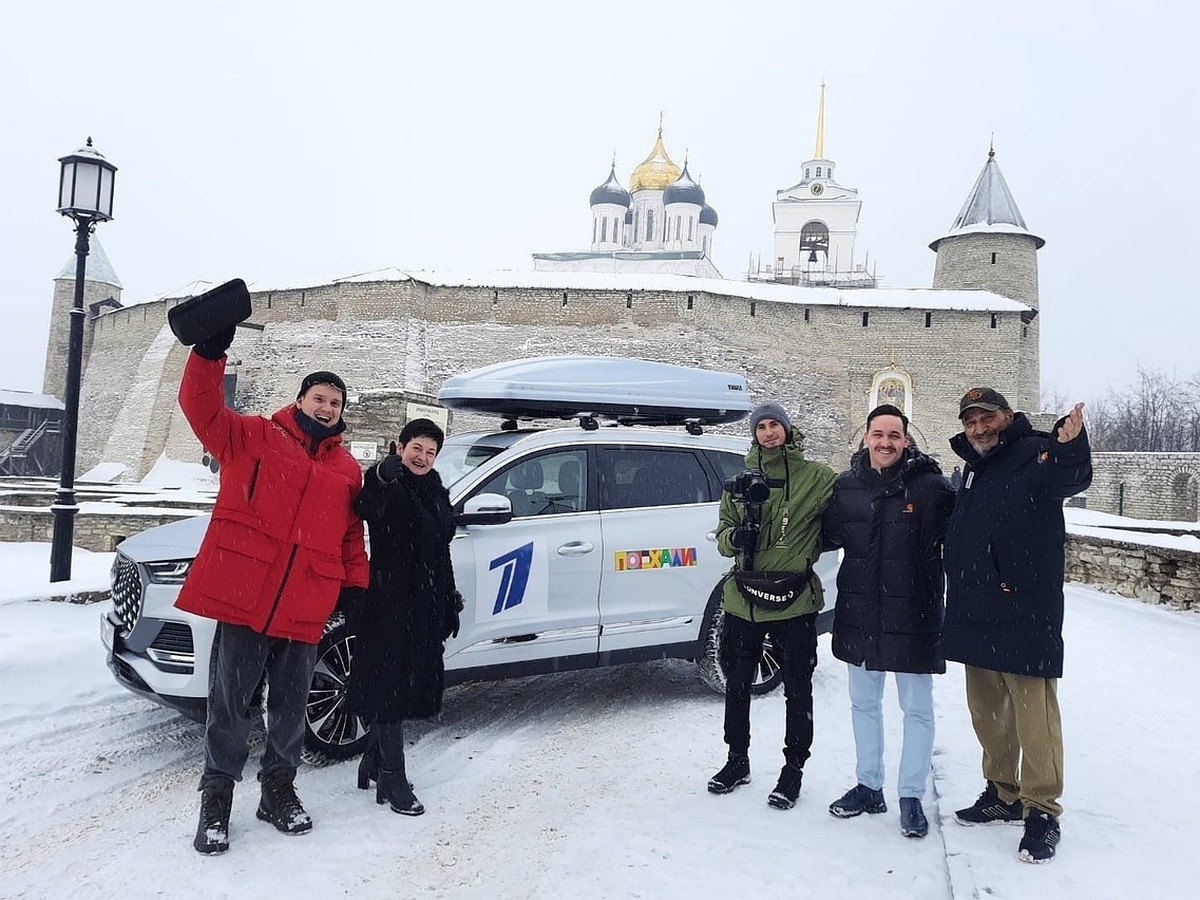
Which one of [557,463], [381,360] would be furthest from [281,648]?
[381,360]

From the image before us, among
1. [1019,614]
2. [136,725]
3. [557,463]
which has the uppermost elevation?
[557,463]

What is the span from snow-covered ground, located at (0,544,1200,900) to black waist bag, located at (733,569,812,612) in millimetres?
884

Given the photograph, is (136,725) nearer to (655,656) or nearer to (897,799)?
(655,656)

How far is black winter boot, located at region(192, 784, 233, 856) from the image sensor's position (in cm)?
304

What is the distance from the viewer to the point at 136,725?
4465mm

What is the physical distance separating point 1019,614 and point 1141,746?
2.05 metres

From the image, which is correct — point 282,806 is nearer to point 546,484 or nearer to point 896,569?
point 546,484

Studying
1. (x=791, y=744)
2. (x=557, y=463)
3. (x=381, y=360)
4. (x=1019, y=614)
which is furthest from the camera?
(x=381, y=360)

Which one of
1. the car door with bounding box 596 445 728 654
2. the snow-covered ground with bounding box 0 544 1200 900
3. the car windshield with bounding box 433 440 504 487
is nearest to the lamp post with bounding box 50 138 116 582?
the snow-covered ground with bounding box 0 544 1200 900

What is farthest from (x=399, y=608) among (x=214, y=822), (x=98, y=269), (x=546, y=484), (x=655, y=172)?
(x=655, y=172)

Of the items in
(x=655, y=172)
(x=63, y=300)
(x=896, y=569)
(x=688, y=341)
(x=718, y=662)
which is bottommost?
(x=718, y=662)

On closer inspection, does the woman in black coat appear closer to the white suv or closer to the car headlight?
the white suv

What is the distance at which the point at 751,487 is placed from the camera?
3625 mm

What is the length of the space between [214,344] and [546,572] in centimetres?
226
